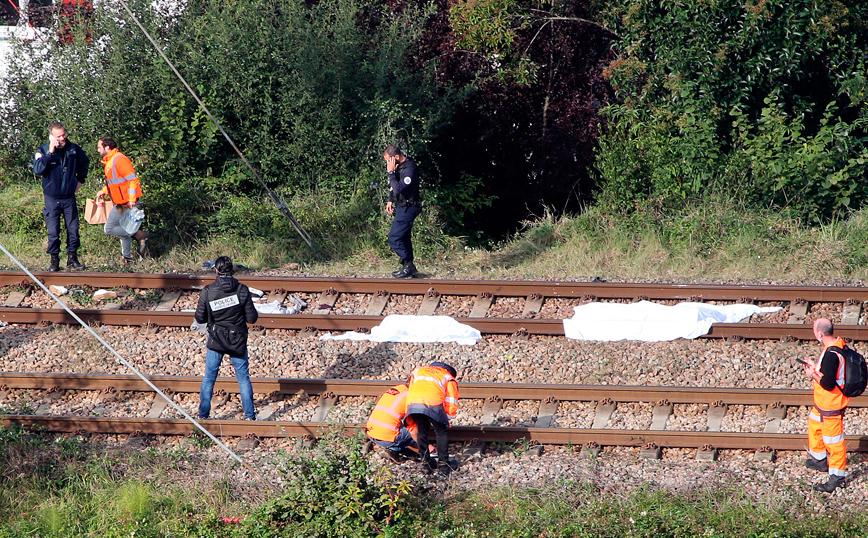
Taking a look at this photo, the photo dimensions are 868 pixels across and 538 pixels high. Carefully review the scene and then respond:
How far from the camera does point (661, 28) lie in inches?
531

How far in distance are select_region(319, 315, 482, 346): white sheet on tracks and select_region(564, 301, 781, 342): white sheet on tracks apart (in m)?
1.09

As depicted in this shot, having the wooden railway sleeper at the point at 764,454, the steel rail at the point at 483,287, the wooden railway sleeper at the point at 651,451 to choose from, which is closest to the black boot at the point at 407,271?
the steel rail at the point at 483,287

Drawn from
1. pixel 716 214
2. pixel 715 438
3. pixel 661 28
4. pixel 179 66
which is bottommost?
pixel 715 438

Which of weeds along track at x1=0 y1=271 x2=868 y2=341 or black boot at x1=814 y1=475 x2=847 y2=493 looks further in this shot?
weeds along track at x1=0 y1=271 x2=868 y2=341

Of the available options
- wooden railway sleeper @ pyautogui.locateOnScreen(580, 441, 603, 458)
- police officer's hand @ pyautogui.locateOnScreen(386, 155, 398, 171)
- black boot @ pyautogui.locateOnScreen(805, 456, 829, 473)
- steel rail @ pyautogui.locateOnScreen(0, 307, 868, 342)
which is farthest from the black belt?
police officer's hand @ pyautogui.locateOnScreen(386, 155, 398, 171)

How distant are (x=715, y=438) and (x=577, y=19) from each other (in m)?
8.69

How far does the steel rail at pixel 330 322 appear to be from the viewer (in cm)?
944

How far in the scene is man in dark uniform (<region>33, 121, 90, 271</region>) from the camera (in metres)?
10.8

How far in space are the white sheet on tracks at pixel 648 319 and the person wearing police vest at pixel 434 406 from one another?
2544 millimetres

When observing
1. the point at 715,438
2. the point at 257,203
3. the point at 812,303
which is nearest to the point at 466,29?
the point at 257,203

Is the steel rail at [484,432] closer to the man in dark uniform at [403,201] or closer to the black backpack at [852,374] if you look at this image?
the black backpack at [852,374]

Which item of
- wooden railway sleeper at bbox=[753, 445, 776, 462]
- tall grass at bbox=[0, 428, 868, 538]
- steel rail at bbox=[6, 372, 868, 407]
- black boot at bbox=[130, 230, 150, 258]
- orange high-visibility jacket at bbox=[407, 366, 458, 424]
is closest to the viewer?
tall grass at bbox=[0, 428, 868, 538]

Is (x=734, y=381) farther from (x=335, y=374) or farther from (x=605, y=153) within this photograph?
(x=605, y=153)

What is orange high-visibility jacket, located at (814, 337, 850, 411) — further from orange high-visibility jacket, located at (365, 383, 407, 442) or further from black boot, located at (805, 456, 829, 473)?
orange high-visibility jacket, located at (365, 383, 407, 442)
